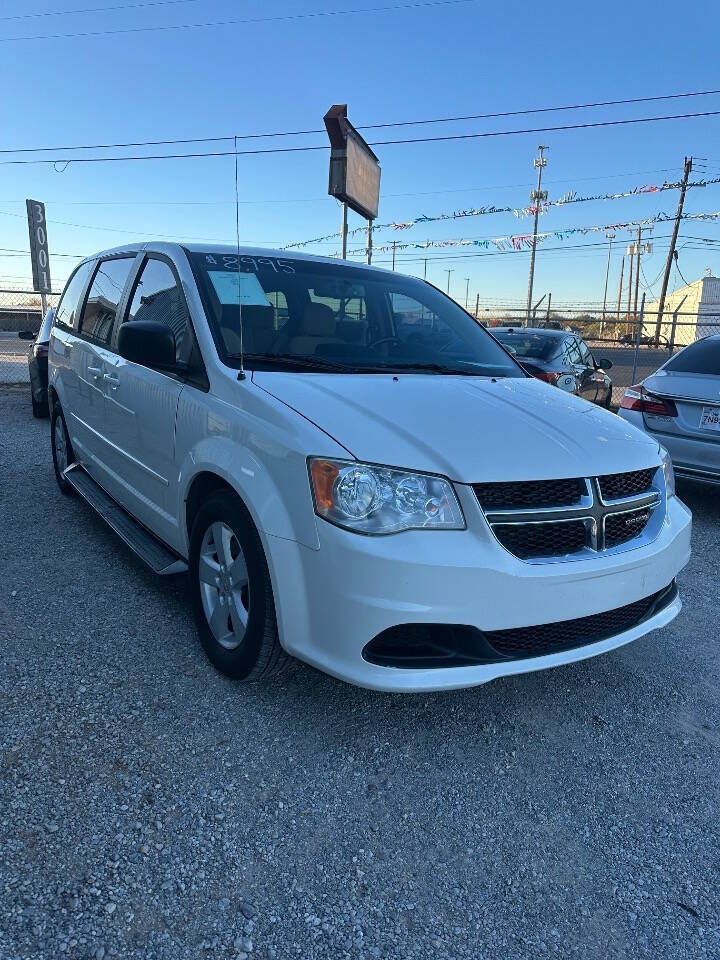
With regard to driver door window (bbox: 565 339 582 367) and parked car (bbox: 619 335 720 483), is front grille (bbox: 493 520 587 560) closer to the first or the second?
parked car (bbox: 619 335 720 483)

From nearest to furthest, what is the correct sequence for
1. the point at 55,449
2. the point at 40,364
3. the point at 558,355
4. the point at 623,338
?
the point at 55,449, the point at 40,364, the point at 558,355, the point at 623,338

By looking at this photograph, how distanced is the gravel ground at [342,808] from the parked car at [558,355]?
6030 millimetres

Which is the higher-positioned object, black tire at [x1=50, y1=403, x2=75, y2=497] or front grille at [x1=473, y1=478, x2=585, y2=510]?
front grille at [x1=473, y1=478, x2=585, y2=510]

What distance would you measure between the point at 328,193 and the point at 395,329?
31.2 ft

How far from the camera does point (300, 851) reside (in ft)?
6.36

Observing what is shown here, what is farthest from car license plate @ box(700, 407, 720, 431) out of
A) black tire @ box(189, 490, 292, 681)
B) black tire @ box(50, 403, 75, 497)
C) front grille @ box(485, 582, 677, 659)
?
black tire @ box(50, 403, 75, 497)

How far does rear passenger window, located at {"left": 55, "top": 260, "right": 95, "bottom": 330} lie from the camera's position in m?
4.90

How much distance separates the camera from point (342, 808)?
2.12 m

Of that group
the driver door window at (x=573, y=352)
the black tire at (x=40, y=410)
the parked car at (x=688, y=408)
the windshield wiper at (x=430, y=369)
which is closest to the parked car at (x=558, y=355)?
the driver door window at (x=573, y=352)

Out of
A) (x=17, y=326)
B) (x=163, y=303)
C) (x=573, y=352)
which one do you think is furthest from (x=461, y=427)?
(x=17, y=326)

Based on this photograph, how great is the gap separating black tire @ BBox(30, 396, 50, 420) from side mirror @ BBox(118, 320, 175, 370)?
275 inches

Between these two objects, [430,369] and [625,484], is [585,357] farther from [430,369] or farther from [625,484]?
[625,484]

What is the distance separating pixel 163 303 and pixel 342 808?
2.44 meters

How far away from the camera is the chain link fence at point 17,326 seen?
44.2ft
